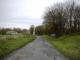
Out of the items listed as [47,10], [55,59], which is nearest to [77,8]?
[47,10]

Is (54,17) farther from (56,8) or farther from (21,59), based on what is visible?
(21,59)

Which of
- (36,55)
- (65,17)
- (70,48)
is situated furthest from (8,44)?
(65,17)

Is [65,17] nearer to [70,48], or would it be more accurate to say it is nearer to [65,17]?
[65,17]

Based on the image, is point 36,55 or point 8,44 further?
point 8,44

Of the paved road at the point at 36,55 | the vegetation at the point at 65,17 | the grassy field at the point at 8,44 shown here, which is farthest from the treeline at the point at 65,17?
the paved road at the point at 36,55

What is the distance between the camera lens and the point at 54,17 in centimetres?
4353

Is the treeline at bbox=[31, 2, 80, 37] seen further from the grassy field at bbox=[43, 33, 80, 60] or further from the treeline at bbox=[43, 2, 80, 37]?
the grassy field at bbox=[43, 33, 80, 60]

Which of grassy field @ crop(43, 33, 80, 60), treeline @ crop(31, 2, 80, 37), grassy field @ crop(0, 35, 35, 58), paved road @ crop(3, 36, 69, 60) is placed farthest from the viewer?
treeline @ crop(31, 2, 80, 37)

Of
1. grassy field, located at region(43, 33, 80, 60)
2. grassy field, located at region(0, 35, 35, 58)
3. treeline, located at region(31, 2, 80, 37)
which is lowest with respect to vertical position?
grassy field, located at region(43, 33, 80, 60)

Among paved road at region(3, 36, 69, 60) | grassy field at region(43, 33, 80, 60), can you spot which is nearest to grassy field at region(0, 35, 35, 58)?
paved road at region(3, 36, 69, 60)

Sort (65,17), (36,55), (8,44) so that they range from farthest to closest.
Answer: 1. (65,17)
2. (8,44)
3. (36,55)

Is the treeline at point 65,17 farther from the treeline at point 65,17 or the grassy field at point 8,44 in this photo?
the grassy field at point 8,44

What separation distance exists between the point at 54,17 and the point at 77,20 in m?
8.05

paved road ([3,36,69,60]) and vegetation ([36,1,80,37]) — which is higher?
vegetation ([36,1,80,37])
